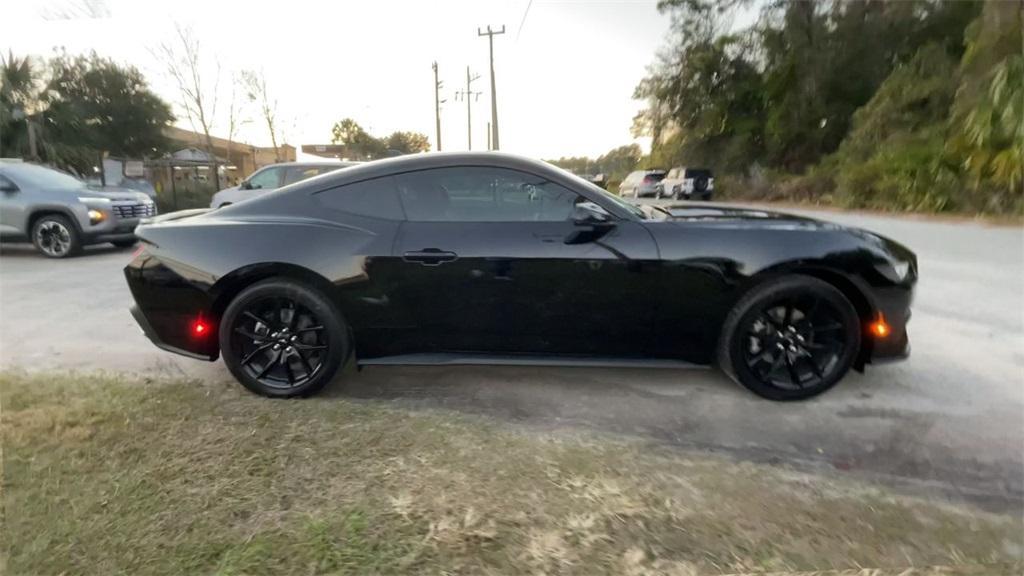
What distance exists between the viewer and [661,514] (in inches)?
A: 80.8

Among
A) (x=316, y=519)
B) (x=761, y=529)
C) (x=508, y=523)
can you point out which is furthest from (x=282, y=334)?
(x=761, y=529)

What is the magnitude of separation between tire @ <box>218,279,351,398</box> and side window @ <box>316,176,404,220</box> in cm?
48

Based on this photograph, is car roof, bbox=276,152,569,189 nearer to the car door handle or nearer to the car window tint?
the car door handle

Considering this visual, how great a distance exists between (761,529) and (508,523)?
883 mm

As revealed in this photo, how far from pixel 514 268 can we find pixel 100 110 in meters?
7.09

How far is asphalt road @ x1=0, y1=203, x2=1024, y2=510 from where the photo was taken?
8.24 ft

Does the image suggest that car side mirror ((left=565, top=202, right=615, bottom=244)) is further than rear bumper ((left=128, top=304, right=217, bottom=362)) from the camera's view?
No

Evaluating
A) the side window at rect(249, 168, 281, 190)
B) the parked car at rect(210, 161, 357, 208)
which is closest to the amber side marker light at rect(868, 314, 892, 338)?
the parked car at rect(210, 161, 357, 208)

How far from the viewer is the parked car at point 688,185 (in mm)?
3912

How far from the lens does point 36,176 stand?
7.55 meters

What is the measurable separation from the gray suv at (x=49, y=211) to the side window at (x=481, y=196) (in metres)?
6.54

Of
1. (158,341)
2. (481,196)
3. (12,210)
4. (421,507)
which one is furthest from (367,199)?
(12,210)

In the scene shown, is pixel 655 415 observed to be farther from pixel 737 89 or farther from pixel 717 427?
pixel 737 89

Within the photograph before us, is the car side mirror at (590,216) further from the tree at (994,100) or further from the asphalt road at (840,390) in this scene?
the tree at (994,100)
